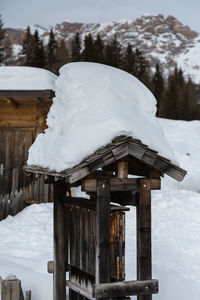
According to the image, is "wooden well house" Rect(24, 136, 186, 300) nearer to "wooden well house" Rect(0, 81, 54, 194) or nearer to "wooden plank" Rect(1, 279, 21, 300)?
"wooden plank" Rect(1, 279, 21, 300)

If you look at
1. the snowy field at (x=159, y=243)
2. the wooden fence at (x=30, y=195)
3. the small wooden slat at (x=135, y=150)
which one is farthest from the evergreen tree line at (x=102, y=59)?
the small wooden slat at (x=135, y=150)

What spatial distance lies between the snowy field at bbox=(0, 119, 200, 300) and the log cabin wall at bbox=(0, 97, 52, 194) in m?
1.41

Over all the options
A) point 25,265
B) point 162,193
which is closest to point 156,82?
point 162,193

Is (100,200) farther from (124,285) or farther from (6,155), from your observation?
(6,155)

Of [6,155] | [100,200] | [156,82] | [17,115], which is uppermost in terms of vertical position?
[156,82]

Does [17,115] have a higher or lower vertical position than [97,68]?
higher

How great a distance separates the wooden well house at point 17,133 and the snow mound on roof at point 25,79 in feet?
2.65

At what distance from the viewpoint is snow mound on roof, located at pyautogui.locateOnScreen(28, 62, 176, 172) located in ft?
14.0

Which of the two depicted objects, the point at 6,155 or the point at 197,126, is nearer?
the point at 6,155

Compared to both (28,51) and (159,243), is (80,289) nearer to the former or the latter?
(159,243)

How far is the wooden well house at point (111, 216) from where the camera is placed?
4273 millimetres

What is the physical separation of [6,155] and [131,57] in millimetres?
31514

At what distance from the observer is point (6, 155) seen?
1295 cm

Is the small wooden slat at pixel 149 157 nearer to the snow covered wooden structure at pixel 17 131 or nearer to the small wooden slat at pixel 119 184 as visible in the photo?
the small wooden slat at pixel 119 184
